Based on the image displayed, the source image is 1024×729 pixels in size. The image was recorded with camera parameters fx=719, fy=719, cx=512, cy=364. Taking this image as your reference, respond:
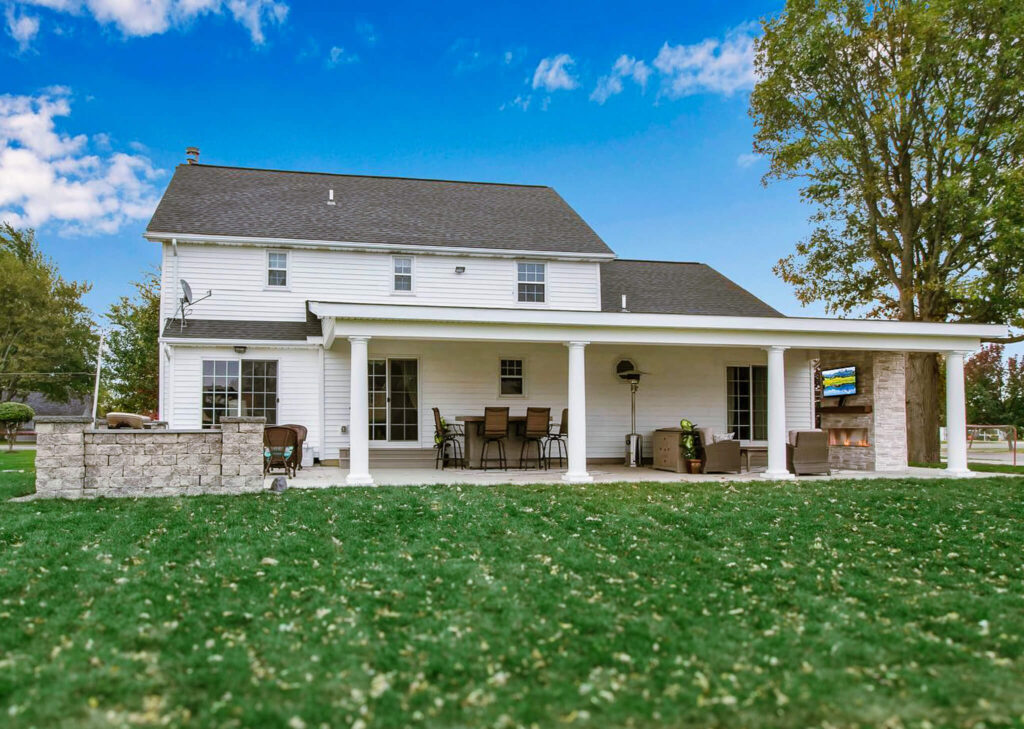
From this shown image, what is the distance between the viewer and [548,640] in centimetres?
426

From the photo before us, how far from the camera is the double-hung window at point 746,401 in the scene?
1530cm

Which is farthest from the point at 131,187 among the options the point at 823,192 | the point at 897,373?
the point at 897,373

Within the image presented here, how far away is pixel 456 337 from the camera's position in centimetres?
1092

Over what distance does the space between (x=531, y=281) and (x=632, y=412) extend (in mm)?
3471

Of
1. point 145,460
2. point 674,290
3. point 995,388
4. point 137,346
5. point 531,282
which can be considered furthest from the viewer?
point 995,388

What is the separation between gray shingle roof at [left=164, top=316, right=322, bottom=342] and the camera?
13019 millimetres

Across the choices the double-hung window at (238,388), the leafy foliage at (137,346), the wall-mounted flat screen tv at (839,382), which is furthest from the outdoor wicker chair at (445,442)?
the leafy foliage at (137,346)

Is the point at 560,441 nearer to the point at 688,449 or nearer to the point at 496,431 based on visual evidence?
the point at 496,431

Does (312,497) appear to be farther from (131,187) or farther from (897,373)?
(131,187)

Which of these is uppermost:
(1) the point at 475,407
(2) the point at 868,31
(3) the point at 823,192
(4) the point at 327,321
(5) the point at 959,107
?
(2) the point at 868,31

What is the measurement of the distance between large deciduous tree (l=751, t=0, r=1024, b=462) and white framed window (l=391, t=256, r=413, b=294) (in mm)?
10027

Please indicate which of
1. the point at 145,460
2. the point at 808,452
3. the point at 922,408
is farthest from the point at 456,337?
the point at 922,408

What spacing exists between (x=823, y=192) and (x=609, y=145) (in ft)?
19.3

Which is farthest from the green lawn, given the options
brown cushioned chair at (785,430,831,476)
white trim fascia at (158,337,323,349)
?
white trim fascia at (158,337,323,349)
